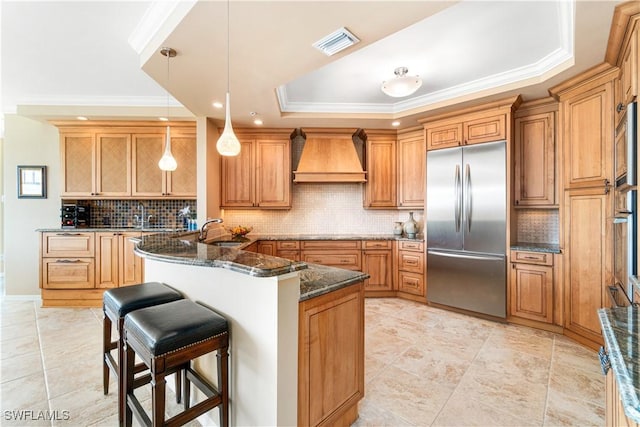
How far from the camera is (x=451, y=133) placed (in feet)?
12.0

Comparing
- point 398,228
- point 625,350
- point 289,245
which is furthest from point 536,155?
point 289,245

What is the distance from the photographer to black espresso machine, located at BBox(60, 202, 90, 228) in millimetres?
4039

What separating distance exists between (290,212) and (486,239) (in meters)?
2.90

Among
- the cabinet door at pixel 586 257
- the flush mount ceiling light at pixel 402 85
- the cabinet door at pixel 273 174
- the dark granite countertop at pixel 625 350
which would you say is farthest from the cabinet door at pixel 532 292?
the cabinet door at pixel 273 174

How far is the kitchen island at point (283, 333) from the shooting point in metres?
1.24

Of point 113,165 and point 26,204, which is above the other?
point 113,165

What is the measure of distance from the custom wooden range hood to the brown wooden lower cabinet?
9.38 ft

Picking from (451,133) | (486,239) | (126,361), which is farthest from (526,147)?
(126,361)

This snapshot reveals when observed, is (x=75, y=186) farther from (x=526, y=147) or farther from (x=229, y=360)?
(x=526, y=147)

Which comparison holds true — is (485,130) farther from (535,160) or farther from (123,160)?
(123,160)

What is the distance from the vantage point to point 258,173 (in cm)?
438

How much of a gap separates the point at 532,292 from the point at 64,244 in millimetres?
5975

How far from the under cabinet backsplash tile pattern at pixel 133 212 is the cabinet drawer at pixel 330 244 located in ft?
6.30

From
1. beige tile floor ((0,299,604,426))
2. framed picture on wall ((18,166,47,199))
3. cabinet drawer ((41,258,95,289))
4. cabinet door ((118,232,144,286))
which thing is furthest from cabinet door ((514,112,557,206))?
framed picture on wall ((18,166,47,199))
